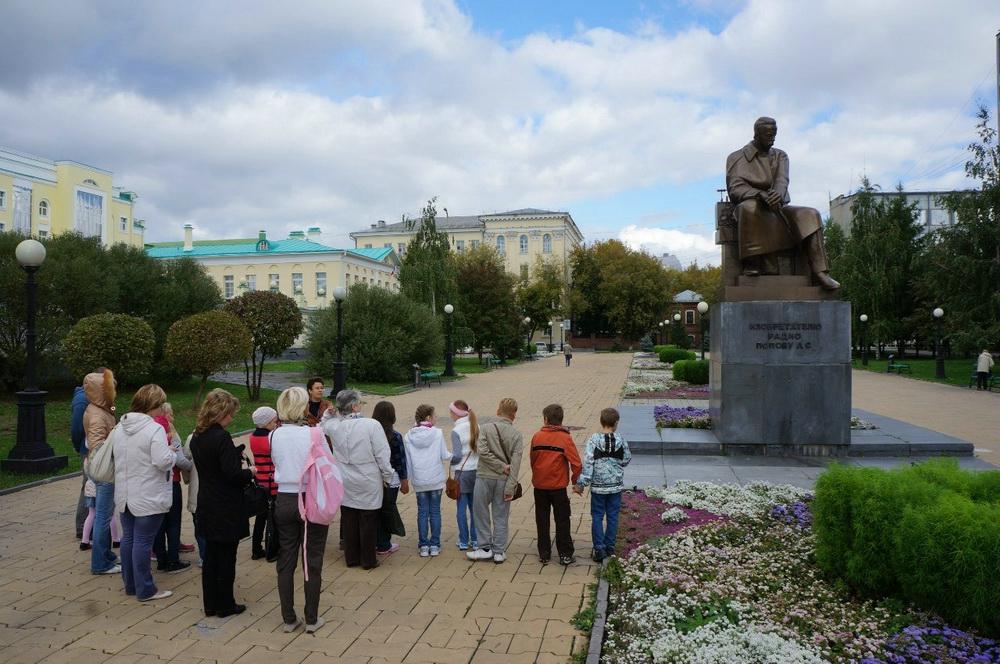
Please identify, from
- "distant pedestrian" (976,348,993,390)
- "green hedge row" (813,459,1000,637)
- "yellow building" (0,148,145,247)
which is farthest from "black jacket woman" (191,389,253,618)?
"yellow building" (0,148,145,247)

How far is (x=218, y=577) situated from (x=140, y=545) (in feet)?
2.50

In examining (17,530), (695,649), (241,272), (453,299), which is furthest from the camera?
(241,272)

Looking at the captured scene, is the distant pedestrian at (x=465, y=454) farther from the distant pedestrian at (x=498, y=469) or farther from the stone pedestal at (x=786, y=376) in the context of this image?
the stone pedestal at (x=786, y=376)

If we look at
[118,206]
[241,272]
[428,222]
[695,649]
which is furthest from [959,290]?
[118,206]

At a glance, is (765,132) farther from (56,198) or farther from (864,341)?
(56,198)

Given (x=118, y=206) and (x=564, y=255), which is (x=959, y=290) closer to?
(x=564, y=255)

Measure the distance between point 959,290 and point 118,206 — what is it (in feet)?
208

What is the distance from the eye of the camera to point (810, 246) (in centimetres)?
996

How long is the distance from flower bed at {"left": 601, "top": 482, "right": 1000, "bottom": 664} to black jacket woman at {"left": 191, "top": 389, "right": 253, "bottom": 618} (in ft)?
8.43

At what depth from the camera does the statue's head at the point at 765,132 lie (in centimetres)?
1011

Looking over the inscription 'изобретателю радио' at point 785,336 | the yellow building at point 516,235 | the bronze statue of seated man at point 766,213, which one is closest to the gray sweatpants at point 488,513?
the inscription 'изобретателю радио' at point 785,336

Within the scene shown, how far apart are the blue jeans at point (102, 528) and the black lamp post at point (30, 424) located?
16.7 feet

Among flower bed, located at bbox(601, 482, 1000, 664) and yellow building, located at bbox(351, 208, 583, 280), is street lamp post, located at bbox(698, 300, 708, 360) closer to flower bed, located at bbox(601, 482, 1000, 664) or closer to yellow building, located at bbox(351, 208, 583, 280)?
flower bed, located at bbox(601, 482, 1000, 664)

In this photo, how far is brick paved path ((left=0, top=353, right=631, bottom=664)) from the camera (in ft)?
14.7
